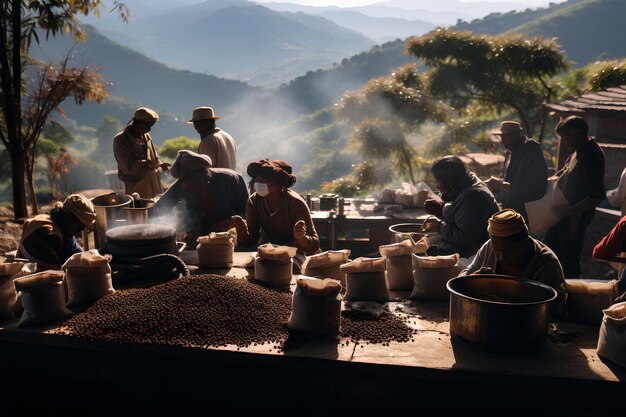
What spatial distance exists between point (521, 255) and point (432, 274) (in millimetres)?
687

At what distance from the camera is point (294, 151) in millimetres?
80438

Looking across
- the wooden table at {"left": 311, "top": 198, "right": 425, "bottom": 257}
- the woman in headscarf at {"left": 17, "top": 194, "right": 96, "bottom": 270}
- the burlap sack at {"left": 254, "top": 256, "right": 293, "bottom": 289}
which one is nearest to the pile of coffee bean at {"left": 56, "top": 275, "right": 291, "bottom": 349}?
the burlap sack at {"left": 254, "top": 256, "right": 293, "bottom": 289}

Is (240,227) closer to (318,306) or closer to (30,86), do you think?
(318,306)

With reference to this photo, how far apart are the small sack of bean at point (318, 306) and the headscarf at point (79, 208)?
1.86 m

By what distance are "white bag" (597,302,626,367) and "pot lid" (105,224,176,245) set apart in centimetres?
316

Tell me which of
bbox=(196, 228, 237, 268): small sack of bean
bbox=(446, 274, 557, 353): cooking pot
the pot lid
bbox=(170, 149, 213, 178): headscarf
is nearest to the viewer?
bbox=(446, 274, 557, 353): cooking pot

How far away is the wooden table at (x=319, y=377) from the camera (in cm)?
278

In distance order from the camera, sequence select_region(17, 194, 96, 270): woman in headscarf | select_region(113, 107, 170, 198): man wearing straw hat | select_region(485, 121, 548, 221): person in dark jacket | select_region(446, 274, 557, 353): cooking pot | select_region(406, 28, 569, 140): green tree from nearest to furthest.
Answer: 1. select_region(446, 274, 557, 353): cooking pot
2. select_region(17, 194, 96, 270): woman in headscarf
3. select_region(485, 121, 548, 221): person in dark jacket
4. select_region(113, 107, 170, 198): man wearing straw hat
5. select_region(406, 28, 569, 140): green tree

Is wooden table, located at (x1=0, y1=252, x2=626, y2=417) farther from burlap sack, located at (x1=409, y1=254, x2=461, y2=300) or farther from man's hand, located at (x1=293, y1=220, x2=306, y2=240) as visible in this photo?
man's hand, located at (x1=293, y1=220, x2=306, y2=240)

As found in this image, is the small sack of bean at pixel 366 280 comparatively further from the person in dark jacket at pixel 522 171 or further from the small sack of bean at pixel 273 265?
the person in dark jacket at pixel 522 171

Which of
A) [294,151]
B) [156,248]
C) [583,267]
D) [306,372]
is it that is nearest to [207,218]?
[156,248]

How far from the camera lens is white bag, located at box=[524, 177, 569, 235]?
5.89 metres

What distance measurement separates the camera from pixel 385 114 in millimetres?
19000

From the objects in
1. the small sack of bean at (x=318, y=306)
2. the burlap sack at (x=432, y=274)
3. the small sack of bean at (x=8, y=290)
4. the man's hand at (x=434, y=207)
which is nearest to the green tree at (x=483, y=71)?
the man's hand at (x=434, y=207)
